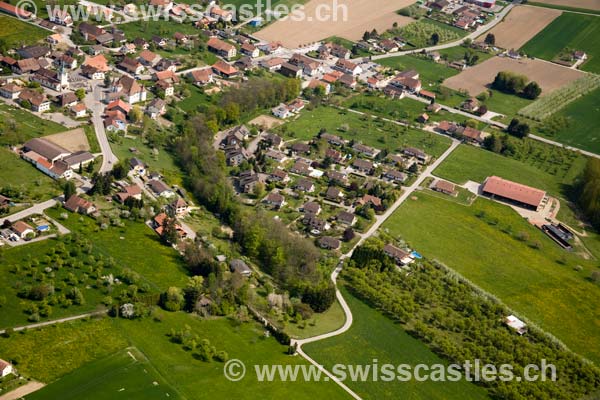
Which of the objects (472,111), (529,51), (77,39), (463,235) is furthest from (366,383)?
(529,51)

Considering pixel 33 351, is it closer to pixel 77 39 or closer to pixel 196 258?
pixel 196 258

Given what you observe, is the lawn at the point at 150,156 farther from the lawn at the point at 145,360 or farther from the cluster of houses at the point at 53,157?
the lawn at the point at 145,360

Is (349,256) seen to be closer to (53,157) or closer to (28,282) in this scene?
(28,282)

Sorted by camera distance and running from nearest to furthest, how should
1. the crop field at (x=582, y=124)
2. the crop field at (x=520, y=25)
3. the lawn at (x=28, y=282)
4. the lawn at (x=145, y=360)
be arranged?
the lawn at (x=145, y=360), the lawn at (x=28, y=282), the crop field at (x=582, y=124), the crop field at (x=520, y=25)

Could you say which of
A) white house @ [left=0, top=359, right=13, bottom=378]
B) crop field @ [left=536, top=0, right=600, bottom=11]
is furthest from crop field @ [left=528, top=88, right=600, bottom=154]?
white house @ [left=0, top=359, right=13, bottom=378]

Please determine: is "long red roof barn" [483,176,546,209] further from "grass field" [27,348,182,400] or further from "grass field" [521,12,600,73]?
"grass field" [27,348,182,400]

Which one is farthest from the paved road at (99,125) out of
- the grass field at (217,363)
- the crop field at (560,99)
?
the crop field at (560,99)
